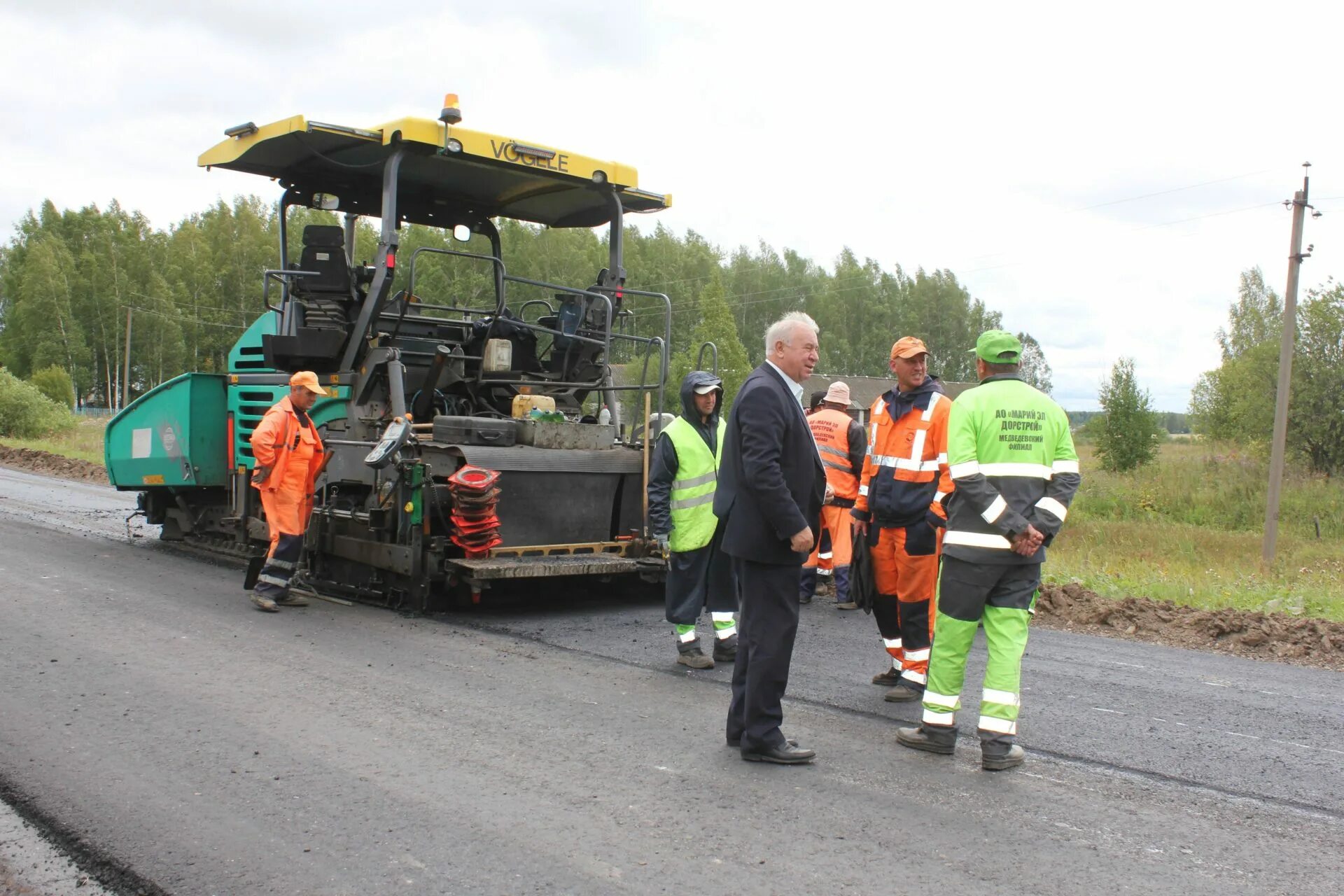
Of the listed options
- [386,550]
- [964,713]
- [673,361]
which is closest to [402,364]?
[386,550]

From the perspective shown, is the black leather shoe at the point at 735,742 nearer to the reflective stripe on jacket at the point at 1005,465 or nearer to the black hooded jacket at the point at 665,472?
the reflective stripe on jacket at the point at 1005,465

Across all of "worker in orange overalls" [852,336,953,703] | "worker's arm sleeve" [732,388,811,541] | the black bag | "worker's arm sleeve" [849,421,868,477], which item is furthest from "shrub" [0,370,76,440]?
"worker's arm sleeve" [732,388,811,541]

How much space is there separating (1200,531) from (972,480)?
2391 centimetres

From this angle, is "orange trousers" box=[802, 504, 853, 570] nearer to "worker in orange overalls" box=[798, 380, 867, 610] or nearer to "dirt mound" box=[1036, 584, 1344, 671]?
"worker in orange overalls" box=[798, 380, 867, 610]

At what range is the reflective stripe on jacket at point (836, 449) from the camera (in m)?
8.40

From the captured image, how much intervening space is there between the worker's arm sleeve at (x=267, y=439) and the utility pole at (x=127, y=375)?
45.1 meters

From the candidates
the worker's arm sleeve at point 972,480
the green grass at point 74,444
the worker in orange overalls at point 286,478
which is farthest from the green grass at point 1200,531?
the green grass at point 74,444

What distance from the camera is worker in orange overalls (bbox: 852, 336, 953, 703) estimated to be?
17.2 ft

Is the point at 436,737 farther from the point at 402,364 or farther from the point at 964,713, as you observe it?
the point at 402,364

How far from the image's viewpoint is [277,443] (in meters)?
7.46

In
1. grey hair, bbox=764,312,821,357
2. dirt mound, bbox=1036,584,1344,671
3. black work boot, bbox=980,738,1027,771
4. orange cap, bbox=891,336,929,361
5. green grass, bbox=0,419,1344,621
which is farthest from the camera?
green grass, bbox=0,419,1344,621

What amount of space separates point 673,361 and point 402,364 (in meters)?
34.4

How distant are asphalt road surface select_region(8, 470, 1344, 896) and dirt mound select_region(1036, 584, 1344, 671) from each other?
24.1 inches

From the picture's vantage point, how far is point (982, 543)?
4.39 m
